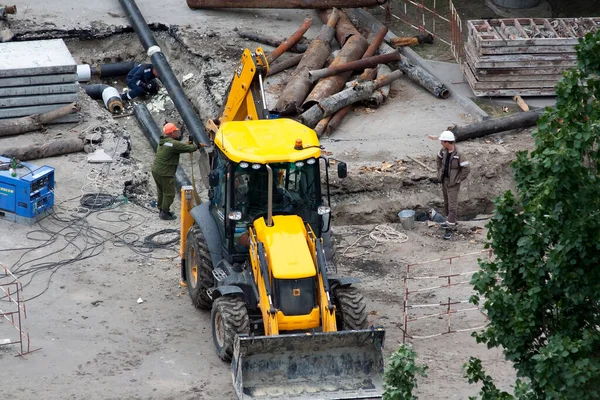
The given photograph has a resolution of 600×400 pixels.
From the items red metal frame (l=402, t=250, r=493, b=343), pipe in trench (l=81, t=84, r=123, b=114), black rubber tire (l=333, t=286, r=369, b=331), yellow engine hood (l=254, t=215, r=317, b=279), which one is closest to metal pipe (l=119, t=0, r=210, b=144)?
pipe in trench (l=81, t=84, r=123, b=114)

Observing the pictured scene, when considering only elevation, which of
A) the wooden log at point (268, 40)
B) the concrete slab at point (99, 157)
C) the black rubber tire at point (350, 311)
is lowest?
the concrete slab at point (99, 157)

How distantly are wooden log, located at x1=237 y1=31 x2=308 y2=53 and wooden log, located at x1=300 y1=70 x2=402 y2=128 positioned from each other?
2591 mm

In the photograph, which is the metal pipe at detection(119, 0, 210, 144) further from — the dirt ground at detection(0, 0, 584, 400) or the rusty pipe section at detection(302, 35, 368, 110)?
the rusty pipe section at detection(302, 35, 368, 110)

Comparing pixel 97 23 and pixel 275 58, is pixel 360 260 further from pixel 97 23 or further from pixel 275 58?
pixel 97 23

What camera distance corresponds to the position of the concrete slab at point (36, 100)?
1970 cm

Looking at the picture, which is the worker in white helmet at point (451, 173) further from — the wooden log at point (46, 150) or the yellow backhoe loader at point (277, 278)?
the wooden log at point (46, 150)

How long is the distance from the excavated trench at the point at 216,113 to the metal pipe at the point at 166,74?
0.48 meters

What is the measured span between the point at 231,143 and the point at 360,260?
3788 millimetres

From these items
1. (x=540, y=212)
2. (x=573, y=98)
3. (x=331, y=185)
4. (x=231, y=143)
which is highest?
(x=573, y=98)

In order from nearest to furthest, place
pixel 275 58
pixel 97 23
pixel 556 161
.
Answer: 1. pixel 556 161
2. pixel 275 58
3. pixel 97 23

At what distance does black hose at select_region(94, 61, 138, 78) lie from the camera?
77.7ft

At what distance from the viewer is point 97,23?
968 inches

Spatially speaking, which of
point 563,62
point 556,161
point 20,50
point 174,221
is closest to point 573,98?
point 556,161

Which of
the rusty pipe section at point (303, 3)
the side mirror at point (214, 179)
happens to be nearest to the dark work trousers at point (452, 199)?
the side mirror at point (214, 179)
